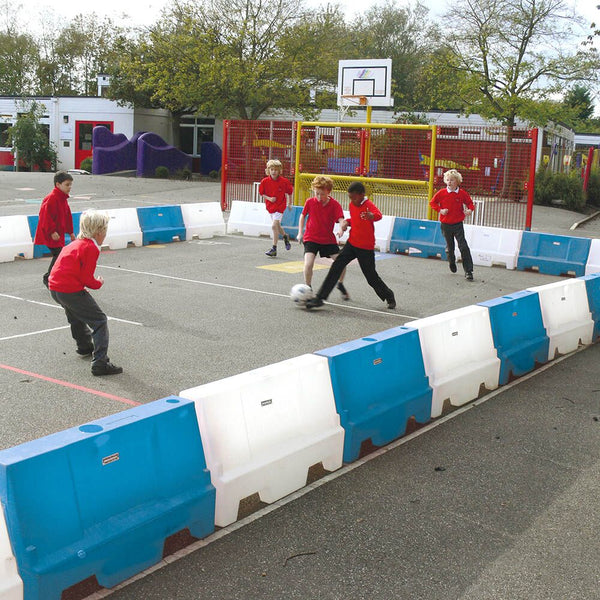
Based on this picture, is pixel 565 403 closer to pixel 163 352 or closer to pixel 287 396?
pixel 287 396

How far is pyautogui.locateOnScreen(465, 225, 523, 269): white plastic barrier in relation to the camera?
54.5 feet

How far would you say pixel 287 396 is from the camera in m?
5.50

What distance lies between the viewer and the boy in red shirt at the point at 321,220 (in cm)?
1148

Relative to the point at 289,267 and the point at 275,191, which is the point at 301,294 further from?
the point at 275,191

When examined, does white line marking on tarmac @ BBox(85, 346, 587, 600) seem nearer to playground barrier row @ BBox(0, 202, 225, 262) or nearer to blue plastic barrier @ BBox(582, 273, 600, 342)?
blue plastic barrier @ BBox(582, 273, 600, 342)

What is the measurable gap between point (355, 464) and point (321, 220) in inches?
242

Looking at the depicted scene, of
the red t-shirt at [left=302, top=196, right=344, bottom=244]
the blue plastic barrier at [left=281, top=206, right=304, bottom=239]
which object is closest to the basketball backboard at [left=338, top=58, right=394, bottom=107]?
the blue plastic barrier at [left=281, top=206, right=304, bottom=239]

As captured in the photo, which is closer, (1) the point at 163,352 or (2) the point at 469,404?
(2) the point at 469,404

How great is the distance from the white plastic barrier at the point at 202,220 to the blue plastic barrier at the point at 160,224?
0.60 ft

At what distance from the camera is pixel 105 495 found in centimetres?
427

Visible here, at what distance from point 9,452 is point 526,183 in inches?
700

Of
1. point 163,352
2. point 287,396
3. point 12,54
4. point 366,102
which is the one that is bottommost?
point 163,352

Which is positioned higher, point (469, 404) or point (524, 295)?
point (524, 295)

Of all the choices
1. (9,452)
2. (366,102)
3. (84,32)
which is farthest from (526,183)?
(84,32)
